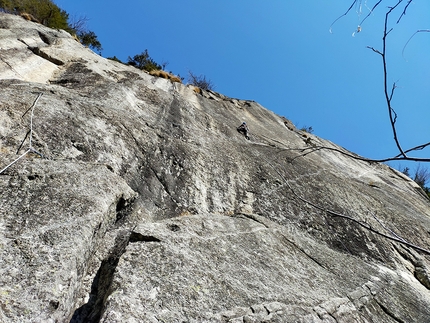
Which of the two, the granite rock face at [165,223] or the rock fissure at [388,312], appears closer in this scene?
the granite rock face at [165,223]

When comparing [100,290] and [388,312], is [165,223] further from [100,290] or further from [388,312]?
[388,312]

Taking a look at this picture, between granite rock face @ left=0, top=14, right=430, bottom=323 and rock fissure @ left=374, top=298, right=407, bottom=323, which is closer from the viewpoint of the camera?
granite rock face @ left=0, top=14, right=430, bottom=323

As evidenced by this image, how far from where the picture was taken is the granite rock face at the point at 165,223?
3.15 meters

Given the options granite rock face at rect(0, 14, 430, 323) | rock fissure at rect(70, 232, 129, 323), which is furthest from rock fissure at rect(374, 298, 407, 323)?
rock fissure at rect(70, 232, 129, 323)

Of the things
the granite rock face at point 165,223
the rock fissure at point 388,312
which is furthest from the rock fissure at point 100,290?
the rock fissure at point 388,312

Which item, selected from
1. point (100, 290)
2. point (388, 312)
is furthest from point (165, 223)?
point (388, 312)

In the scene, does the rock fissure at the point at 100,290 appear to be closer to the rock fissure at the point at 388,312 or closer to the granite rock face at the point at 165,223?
the granite rock face at the point at 165,223

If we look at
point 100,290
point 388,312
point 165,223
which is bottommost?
point 100,290

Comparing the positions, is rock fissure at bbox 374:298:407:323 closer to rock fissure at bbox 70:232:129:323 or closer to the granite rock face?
the granite rock face

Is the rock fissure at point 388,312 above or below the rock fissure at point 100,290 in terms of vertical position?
above

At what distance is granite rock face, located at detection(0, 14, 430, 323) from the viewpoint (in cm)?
315

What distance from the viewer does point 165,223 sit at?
14.7 feet

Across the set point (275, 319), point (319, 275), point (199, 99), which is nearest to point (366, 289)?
point (319, 275)

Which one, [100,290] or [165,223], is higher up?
[165,223]
